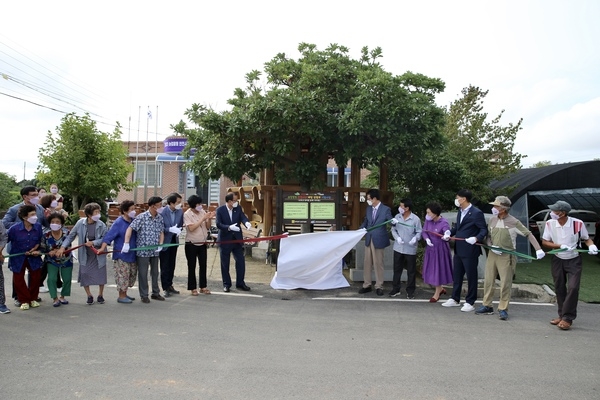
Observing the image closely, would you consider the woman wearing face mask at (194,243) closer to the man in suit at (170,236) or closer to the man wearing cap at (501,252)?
the man in suit at (170,236)

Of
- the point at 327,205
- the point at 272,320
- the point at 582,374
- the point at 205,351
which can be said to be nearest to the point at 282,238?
the point at 327,205

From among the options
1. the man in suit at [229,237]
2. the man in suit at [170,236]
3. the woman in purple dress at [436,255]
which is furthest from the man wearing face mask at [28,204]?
the woman in purple dress at [436,255]

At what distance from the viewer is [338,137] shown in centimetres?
1056

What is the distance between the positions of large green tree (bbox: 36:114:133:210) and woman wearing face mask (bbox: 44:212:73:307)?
14.0m

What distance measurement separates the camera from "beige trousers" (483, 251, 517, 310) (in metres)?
7.30

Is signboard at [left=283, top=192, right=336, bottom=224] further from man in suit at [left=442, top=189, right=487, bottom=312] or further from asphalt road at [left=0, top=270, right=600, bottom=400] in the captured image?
man in suit at [left=442, top=189, right=487, bottom=312]

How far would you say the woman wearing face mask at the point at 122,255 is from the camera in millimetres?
8008

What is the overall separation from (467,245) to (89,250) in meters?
6.13

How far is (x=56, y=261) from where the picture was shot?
7.85 metres

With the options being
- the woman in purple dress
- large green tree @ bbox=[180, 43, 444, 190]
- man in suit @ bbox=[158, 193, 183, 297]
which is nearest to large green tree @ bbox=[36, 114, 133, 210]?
large green tree @ bbox=[180, 43, 444, 190]

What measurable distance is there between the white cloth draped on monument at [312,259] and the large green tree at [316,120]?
7.06ft

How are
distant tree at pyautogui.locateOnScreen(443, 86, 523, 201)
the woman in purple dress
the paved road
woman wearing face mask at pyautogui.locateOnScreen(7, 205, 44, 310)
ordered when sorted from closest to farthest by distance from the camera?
the paved road < woman wearing face mask at pyautogui.locateOnScreen(7, 205, 44, 310) < the woman in purple dress < distant tree at pyautogui.locateOnScreen(443, 86, 523, 201)

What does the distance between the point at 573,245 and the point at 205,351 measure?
17.1 ft

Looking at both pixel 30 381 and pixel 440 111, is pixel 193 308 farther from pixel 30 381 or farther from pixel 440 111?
pixel 440 111
